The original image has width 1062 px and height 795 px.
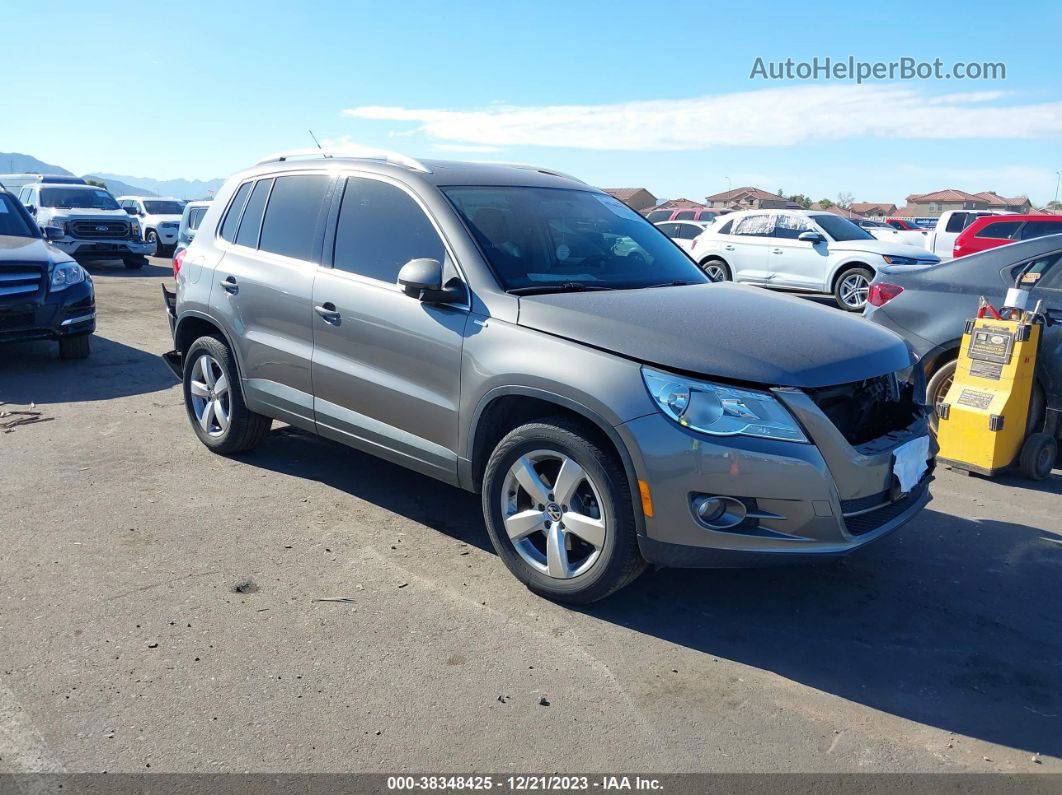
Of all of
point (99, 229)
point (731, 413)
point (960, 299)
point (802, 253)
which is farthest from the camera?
point (99, 229)

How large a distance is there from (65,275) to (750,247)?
11446 millimetres

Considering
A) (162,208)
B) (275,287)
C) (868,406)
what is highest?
(162,208)

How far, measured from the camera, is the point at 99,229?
64.7 feet

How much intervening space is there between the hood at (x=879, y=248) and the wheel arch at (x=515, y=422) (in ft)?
41.0

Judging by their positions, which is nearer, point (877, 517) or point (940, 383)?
point (877, 517)

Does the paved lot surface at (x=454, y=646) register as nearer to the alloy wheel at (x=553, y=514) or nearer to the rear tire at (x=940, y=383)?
the alloy wheel at (x=553, y=514)

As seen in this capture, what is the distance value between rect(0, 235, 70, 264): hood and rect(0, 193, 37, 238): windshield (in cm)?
15

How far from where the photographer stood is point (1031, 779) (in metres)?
2.88

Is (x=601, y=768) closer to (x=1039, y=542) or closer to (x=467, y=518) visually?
(x=467, y=518)

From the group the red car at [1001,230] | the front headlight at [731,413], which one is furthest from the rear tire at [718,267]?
the front headlight at [731,413]

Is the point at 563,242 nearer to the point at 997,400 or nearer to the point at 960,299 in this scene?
the point at 997,400

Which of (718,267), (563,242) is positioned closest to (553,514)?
(563,242)

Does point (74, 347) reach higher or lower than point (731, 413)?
lower

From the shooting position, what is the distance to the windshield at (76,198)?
65.9 feet
